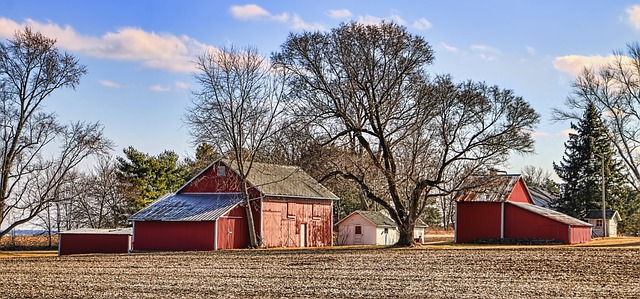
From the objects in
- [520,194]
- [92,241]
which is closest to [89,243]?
[92,241]

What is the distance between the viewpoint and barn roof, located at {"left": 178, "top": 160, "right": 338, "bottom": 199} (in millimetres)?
54000

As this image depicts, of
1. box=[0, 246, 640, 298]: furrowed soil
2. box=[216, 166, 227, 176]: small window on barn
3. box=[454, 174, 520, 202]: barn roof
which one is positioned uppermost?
box=[216, 166, 227, 176]: small window on barn

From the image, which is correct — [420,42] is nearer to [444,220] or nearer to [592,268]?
[592,268]

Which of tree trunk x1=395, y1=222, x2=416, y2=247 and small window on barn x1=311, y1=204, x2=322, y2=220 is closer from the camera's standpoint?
tree trunk x1=395, y1=222, x2=416, y2=247

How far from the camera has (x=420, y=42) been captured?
147 ft

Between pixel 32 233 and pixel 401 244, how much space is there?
138ft

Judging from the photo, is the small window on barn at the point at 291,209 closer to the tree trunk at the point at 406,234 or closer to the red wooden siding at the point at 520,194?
the tree trunk at the point at 406,234

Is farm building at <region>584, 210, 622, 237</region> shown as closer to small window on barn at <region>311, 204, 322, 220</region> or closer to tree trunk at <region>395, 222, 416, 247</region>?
small window on barn at <region>311, 204, 322, 220</region>

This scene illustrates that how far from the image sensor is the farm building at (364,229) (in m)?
63.2

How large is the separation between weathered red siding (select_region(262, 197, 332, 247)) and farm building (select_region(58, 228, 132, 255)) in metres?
9.59

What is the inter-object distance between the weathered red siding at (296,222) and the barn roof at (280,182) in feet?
1.62

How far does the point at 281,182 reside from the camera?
5628 cm

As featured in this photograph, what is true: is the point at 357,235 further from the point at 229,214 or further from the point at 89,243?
the point at 89,243

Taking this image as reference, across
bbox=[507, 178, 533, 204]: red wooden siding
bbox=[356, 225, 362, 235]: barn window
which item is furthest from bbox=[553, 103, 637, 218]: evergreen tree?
bbox=[356, 225, 362, 235]: barn window
